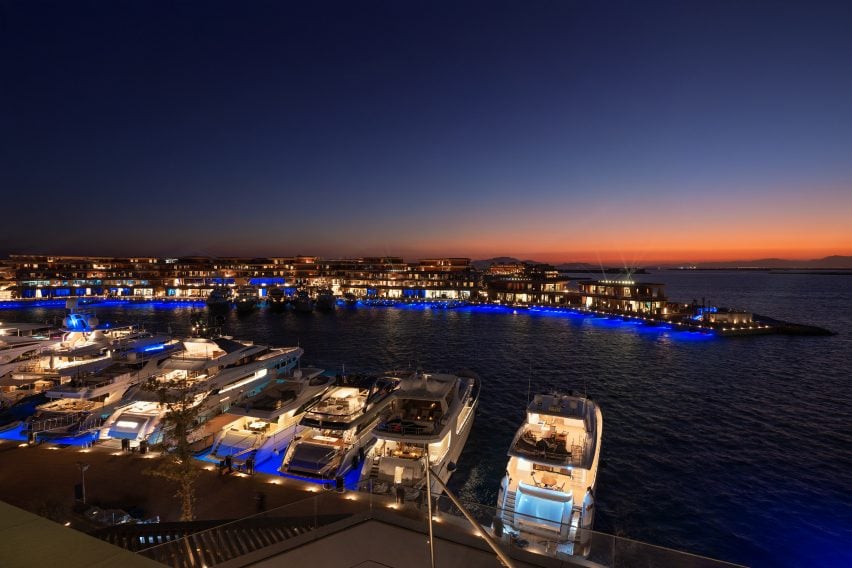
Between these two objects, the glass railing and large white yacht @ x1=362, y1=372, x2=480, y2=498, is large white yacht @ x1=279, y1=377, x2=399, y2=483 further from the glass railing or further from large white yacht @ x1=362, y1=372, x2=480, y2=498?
the glass railing

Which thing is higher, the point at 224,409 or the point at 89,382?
the point at 89,382

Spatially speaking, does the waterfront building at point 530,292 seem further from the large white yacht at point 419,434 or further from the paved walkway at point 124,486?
the paved walkway at point 124,486

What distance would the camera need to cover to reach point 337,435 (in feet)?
56.0

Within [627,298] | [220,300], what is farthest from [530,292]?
[220,300]

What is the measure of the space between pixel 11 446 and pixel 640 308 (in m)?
76.6

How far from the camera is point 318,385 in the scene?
2111 cm

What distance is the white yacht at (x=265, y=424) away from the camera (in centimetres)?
1652

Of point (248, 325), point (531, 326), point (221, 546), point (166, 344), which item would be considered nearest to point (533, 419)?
point (221, 546)

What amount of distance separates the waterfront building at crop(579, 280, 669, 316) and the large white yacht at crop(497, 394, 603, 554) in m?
60.0

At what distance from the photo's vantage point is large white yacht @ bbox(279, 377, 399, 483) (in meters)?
15.2

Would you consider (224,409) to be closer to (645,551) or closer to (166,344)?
(166,344)

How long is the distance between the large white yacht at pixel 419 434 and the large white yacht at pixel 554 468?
2.57m

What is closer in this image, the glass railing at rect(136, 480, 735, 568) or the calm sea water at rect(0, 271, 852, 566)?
the glass railing at rect(136, 480, 735, 568)

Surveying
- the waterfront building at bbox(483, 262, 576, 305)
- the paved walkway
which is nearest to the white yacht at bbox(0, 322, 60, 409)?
the paved walkway
